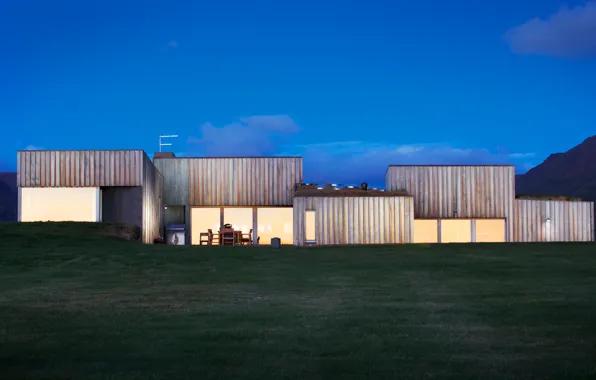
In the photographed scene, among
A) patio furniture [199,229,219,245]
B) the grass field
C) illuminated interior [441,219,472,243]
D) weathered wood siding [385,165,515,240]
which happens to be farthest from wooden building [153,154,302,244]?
the grass field

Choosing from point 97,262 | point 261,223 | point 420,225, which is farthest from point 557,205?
point 97,262

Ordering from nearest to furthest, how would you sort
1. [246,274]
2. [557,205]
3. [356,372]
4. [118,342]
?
[356,372] → [118,342] → [246,274] → [557,205]

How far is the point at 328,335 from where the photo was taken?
7523 mm

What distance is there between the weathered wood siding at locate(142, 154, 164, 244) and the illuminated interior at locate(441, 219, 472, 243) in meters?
15.1

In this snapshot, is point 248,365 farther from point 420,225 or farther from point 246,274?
point 420,225

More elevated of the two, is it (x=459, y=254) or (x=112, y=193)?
(x=112, y=193)

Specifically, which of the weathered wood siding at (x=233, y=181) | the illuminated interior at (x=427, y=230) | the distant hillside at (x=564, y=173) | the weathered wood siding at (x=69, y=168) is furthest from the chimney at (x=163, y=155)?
the distant hillside at (x=564, y=173)

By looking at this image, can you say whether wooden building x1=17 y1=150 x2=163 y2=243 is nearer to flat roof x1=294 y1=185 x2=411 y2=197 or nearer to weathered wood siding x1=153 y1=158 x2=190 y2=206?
weathered wood siding x1=153 y1=158 x2=190 y2=206

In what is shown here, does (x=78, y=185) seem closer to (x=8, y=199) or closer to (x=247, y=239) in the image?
(x=247, y=239)

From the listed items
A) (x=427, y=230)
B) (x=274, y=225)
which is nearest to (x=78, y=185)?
(x=274, y=225)

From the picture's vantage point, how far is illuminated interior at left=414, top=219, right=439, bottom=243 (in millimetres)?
34625

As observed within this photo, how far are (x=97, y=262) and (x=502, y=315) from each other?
39.1 ft

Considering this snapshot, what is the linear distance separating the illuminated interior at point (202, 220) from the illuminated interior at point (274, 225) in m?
2.34

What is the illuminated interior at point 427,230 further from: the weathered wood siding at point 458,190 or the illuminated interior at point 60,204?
the illuminated interior at point 60,204
